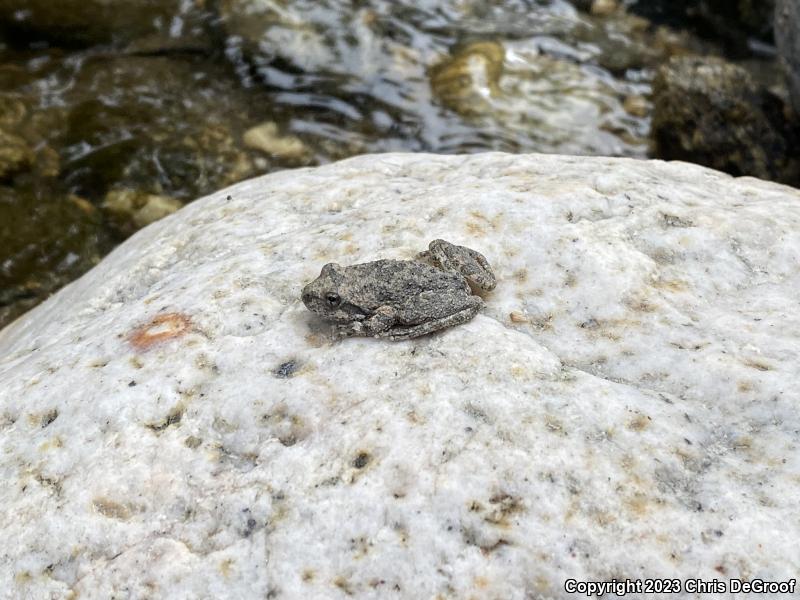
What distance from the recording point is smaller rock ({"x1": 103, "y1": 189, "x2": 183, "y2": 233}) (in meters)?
8.29

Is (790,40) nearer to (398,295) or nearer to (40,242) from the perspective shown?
(398,295)

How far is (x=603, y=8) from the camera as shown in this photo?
12633 mm

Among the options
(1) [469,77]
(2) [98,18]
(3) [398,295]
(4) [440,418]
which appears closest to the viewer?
(4) [440,418]

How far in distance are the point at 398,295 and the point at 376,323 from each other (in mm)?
226

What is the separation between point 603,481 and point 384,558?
39.6 inches

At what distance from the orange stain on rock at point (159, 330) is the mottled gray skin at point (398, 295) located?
0.75m

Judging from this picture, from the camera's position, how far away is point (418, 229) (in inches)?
186

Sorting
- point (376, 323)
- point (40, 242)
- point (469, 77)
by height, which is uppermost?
point (376, 323)

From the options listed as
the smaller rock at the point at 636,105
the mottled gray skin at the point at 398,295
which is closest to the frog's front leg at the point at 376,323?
the mottled gray skin at the point at 398,295

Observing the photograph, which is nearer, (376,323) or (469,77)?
(376,323)

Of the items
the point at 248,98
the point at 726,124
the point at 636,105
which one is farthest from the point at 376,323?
the point at 636,105

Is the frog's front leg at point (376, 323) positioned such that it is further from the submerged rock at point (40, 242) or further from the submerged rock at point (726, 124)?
the submerged rock at point (726, 124)

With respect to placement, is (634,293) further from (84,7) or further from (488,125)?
A: (84,7)

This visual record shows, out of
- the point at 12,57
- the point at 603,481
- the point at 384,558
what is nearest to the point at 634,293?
the point at 603,481
